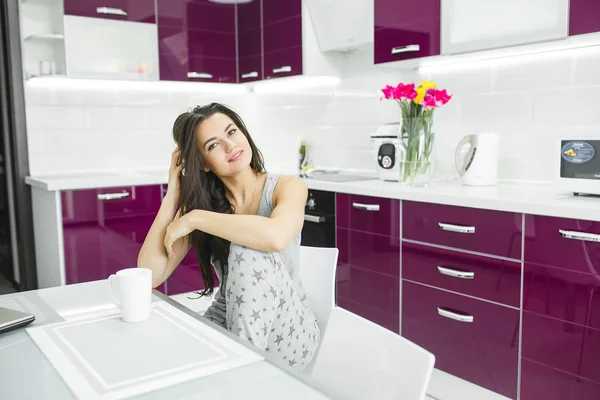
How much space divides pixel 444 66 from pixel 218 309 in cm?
212

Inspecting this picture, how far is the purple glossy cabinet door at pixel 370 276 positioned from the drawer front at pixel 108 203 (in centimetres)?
126

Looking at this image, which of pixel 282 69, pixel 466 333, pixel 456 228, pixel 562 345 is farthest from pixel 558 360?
pixel 282 69

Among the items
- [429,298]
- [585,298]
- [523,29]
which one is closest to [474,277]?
[429,298]

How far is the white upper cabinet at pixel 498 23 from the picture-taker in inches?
88.0

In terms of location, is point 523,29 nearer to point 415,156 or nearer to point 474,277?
point 415,156

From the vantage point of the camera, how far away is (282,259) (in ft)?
5.18

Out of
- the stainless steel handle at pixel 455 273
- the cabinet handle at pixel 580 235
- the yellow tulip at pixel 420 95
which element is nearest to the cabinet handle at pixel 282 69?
the yellow tulip at pixel 420 95

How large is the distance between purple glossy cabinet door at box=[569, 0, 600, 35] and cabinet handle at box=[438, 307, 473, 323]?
1.21 metres

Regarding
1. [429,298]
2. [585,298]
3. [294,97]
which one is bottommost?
[429,298]

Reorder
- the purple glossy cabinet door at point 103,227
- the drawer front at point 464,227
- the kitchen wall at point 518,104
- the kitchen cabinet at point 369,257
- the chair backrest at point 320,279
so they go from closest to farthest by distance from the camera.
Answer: the chair backrest at point 320,279 < the drawer front at point 464,227 < the kitchen wall at point 518,104 < the kitchen cabinet at point 369,257 < the purple glossy cabinet door at point 103,227

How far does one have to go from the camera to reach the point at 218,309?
5.04 ft

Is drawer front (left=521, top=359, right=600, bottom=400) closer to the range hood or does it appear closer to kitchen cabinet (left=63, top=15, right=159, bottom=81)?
the range hood

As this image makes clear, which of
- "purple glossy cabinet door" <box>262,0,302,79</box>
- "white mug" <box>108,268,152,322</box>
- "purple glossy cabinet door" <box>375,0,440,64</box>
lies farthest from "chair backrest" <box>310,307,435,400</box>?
"purple glossy cabinet door" <box>262,0,302,79</box>

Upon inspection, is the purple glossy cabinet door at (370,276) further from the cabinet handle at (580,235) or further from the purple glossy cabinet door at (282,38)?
the purple glossy cabinet door at (282,38)
